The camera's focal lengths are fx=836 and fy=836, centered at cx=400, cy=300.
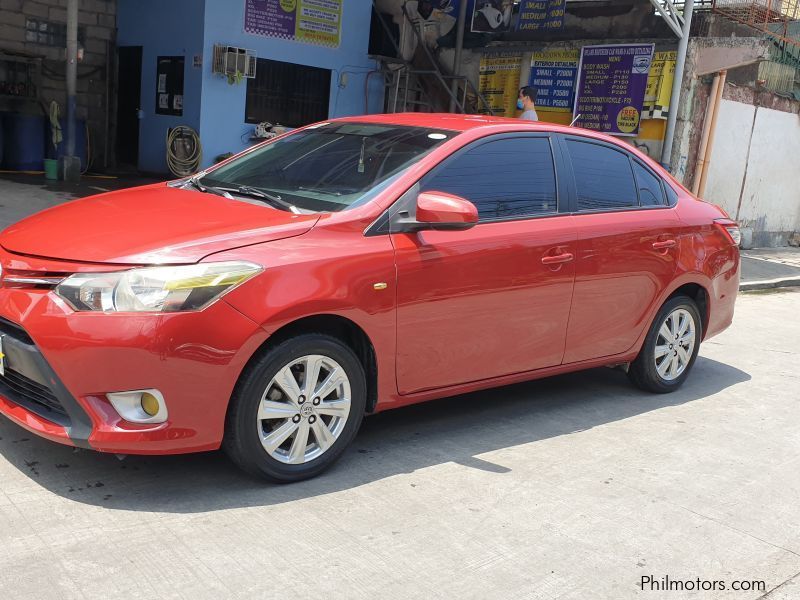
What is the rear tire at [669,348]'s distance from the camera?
554 cm

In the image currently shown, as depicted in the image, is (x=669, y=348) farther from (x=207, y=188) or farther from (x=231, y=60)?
(x=231, y=60)

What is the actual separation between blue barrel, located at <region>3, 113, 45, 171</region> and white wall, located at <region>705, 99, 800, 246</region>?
11.0 meters

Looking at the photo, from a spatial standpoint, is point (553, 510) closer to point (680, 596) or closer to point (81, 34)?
point (680, 596)

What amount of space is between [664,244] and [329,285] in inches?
103

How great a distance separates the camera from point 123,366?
10.7 feet

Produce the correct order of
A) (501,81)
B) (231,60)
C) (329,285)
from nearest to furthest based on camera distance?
(329,285) → (231,60) → (501,81)

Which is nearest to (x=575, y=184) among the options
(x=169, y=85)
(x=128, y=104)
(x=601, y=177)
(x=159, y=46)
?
(x=601, y=177)

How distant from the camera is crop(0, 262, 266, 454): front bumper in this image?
3.25m

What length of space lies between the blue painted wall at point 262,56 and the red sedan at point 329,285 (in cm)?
876

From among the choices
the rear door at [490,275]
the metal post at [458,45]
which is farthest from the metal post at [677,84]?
the rear door at [490,275]

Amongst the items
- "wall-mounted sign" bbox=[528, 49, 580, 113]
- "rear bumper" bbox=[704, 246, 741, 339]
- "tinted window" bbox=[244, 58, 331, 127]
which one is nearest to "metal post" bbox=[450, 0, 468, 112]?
"wall-mounted sign" bbox=[528, 49, 580, 113]

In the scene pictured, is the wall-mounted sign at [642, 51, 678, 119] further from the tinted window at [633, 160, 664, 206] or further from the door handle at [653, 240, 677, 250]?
the door handle at [653, 240, 677, 250]

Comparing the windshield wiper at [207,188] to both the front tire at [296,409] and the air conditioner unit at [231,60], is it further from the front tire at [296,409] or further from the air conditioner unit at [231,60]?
the air conditioner unit at [231,60]

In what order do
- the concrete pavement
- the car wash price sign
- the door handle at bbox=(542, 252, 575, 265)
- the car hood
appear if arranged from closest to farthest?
1. the concrete pavement
2. the car hood
3. the door handle at bbox=(542, 252, 575, 265)
4. the car wash price sign
